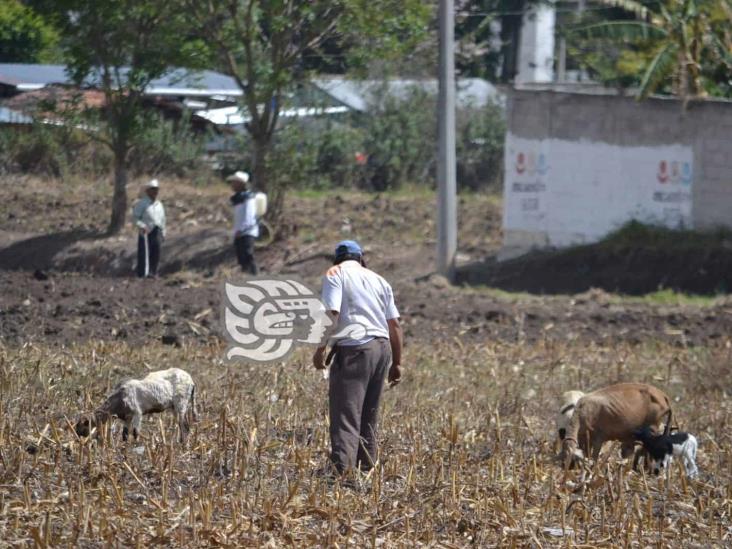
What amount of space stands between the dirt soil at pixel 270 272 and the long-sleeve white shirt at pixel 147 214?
3.00ft

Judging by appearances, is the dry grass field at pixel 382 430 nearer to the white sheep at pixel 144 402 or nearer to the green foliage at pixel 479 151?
the white sheep at pixel 144 402

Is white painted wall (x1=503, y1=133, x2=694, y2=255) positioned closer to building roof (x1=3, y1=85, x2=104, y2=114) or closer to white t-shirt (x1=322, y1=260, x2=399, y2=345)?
building roof (x1=3, y1=85, x2=104, y2=114)

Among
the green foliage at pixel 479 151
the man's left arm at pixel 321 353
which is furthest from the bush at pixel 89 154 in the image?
the man's left arm at pixel 321 353

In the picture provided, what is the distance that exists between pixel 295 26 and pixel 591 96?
509 cm

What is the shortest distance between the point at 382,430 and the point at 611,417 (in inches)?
62.9

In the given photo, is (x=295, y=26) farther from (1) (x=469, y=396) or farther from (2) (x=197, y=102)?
(1) (x=469, y=396)

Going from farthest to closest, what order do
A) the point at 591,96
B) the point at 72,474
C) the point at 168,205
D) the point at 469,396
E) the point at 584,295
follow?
the point at 168,205 < the point at 591,96 < the point at 584,295 < the point at 469,396 < the point at 72,474

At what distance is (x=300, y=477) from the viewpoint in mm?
7652

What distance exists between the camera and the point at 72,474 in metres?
7.52

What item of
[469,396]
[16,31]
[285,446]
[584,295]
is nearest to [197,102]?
[16,31]

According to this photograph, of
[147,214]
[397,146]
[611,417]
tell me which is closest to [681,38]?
[147,214]

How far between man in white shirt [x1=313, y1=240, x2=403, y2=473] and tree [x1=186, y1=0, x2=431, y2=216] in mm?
13981

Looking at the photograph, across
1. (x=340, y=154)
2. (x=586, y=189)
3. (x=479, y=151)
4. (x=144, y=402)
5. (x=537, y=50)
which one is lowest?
(x=144, y=402)

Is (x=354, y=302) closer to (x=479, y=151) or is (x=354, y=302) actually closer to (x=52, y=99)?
(x=52, y=99)
